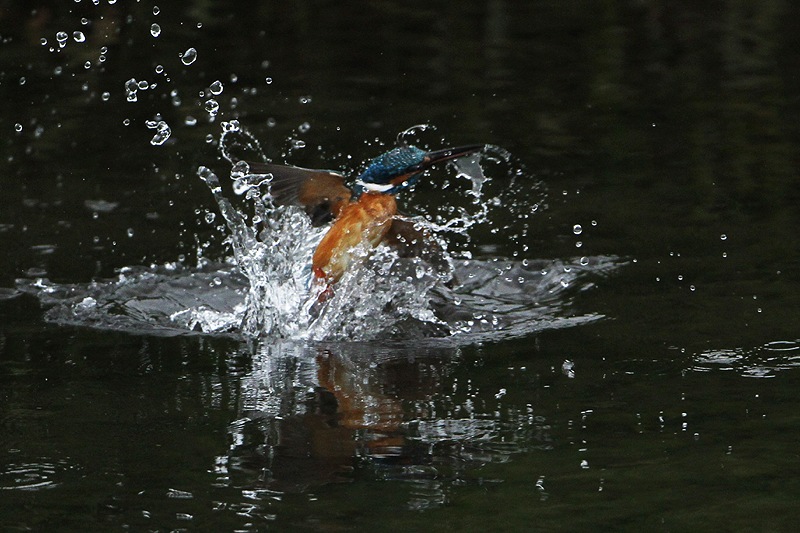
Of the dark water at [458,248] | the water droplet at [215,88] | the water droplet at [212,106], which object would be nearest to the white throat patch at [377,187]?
the dark water at [458,248]

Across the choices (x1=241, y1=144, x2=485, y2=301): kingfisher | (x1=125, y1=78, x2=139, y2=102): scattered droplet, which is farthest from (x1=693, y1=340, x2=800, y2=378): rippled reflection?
(x1=125, y1=78, x2=139, y2=102): scattered droplet

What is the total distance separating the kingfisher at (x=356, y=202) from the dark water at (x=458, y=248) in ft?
1.95

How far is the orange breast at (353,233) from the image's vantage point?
18.8 ft

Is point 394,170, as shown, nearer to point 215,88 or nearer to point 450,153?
point 450,153

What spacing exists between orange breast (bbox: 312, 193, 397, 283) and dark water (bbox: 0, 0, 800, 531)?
0.57 metres

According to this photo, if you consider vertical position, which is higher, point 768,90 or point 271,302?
point 768,90

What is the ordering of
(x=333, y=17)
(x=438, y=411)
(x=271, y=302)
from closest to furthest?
(x=438, y=411) < (x=271, y=302) < (x=333, y=17)

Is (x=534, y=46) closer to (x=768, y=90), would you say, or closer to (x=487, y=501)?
(x=768, y=90)

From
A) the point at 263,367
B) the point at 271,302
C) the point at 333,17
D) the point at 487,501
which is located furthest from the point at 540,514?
the point at 333,17

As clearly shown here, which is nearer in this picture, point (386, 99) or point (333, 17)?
point (386, 99)

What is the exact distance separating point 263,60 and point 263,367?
18.3ft

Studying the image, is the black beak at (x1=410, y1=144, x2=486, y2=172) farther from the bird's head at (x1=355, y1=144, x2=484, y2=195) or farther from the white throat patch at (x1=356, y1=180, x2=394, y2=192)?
the white throat patch at (x1=356, y1=180, x2=394, y2=192)

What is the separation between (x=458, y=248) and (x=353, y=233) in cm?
107

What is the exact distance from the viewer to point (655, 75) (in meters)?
9.50
